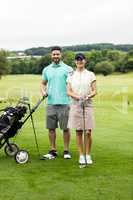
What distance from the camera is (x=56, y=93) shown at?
9547mm

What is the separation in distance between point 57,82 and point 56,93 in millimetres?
203

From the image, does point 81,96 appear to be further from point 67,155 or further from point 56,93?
point 67,155

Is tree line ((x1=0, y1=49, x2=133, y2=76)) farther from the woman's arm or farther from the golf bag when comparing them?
the woman's arm

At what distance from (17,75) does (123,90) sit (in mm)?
26950

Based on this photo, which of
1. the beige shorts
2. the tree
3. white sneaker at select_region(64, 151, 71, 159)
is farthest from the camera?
the tree

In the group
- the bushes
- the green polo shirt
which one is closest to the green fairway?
the green polo shirt

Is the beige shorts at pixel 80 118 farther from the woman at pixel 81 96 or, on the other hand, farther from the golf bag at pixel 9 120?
the golf bag at pixel 9 120

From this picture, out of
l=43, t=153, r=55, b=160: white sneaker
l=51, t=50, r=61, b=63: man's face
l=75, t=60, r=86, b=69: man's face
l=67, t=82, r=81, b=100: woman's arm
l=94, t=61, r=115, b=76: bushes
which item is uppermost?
l=51, t=50, r=61, b=63: man's face

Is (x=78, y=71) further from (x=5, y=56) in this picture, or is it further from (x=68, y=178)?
(x=5, y=56)

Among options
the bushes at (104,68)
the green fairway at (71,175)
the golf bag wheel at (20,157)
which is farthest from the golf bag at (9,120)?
the bushes at (104,68)

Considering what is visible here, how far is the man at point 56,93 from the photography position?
9.48m

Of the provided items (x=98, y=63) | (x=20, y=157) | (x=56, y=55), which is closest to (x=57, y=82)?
(x=56, y=55)

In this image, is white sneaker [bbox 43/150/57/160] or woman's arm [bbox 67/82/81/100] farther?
white sneaker [bbox 43/150/57/160]

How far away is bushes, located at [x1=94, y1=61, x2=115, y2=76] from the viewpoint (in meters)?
60.6
